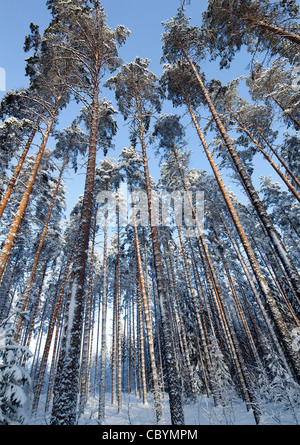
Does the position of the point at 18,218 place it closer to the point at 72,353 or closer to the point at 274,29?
the point at 72,353

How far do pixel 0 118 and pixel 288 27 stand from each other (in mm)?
14533

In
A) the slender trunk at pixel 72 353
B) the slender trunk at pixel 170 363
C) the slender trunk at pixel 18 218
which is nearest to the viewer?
the slender trunk at pixel 72 353

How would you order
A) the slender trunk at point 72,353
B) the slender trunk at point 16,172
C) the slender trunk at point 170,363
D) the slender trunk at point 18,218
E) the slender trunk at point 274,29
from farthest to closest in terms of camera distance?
1. the slender trunk at point 16,172
2. the slender trunk at point 18,218
3. the slender trunk at point 274,29
4. the slender trunk at point 170,363
5. the slender trunk at point 72,353

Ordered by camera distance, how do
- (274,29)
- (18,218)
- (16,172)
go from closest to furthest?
(274,29), (18,218), (16,172)

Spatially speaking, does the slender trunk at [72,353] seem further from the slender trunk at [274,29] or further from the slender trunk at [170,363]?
the slender trunk at [274,29]

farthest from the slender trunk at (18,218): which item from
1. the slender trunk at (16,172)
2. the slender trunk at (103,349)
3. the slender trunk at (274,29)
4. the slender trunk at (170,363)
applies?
the slender trunk at (274,29)

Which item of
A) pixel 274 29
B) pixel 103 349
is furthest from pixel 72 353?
pixel 274 29

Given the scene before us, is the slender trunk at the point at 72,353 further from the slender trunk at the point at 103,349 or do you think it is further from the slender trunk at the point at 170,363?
the slender trunk at the point at 103,349

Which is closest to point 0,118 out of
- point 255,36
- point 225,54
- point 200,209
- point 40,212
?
point 40,212

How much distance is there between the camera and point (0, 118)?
1158 cm

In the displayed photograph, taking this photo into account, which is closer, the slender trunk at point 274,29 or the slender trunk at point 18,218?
the slender trunk at point 274,29

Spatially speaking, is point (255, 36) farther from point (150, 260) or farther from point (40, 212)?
point (150, 260)

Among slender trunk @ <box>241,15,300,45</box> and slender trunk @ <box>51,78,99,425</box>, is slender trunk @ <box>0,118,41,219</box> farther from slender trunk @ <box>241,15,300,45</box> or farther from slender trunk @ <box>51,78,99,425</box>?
slender trunk @ <box>241,15,300,45</box>

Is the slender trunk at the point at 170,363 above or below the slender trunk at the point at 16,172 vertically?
below
